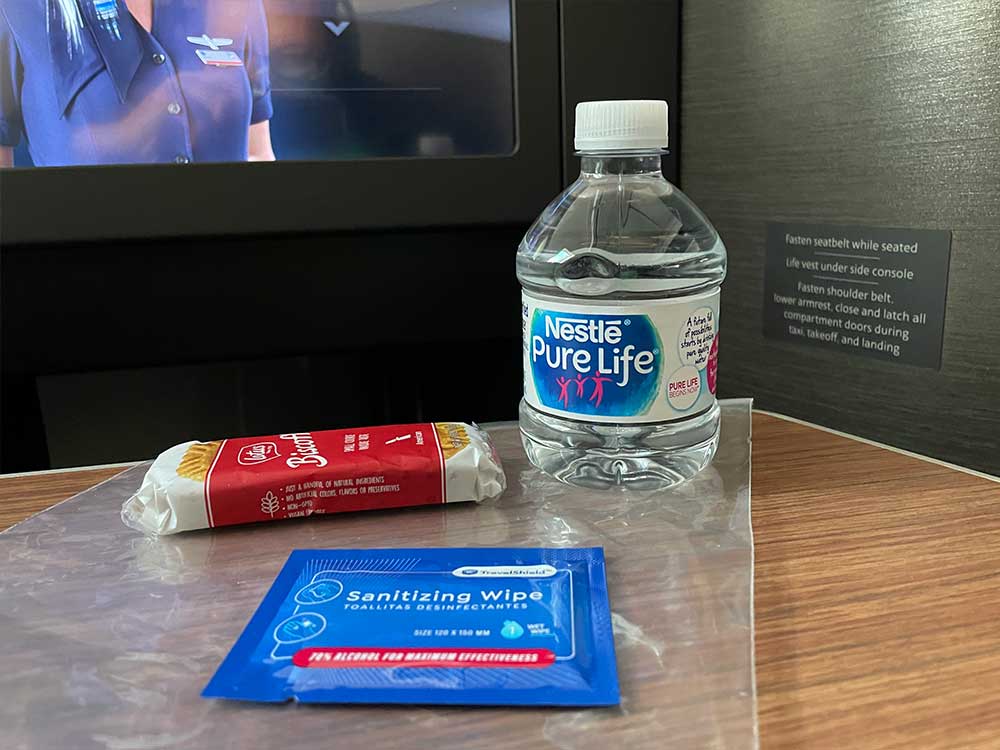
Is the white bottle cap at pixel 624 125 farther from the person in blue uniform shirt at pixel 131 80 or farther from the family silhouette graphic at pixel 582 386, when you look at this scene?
the person in blue uniform shirt at pixel 131 80

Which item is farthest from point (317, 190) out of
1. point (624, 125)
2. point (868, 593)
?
point (868, 593)

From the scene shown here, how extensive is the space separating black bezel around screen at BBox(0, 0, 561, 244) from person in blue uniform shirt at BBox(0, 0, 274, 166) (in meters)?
0.03

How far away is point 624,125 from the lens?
0.61 m

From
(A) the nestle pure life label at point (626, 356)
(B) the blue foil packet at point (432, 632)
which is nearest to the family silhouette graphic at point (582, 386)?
(A) the nestle pure life label at point (626, 356)

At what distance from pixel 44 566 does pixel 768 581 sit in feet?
1.50

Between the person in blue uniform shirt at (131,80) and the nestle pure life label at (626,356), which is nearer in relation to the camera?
the nestle pure life label at (626,356)

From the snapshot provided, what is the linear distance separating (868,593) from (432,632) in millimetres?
253

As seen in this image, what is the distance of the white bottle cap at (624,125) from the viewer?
0.60 metres

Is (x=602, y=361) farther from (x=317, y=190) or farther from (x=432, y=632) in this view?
→ (x=317, y=190)

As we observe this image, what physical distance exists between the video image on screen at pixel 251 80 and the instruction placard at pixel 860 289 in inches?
12.1

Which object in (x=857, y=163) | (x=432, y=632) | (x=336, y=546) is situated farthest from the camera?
(x=857, y=163)

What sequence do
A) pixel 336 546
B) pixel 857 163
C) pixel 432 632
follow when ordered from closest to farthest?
pixel 432 632 < pixel 336 546 < pixel 857 163

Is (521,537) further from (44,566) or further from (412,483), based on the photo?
(44,566)

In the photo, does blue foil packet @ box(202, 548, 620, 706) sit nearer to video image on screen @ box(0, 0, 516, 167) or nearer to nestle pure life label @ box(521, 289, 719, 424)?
nestle pure life label @ box(521, 289, 719, 424)
